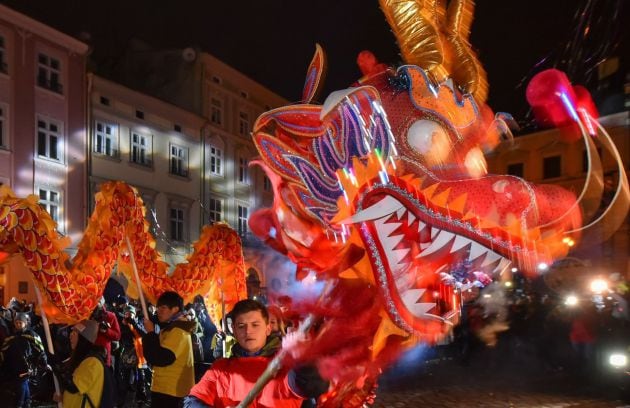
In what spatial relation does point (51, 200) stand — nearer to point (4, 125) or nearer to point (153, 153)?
point (4, 125)

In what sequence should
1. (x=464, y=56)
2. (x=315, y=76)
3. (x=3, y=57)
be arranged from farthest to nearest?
(x=3, y=57), (x=315, y=76), (x=464, y=56)

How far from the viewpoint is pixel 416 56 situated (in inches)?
228

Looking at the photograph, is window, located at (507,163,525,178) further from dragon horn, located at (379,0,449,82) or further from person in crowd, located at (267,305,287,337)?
A: person in crowd, located at (267,305,287,337)

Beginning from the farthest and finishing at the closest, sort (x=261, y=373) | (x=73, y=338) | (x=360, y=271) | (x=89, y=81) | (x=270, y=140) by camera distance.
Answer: (x=89, y=81), (x=270, y=140), (x=73, y=338), (x=360, y=271), (x=261, y=373)

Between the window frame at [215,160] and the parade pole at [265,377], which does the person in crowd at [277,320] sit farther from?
the window frame at [215,160]

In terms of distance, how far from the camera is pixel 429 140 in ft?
17.8

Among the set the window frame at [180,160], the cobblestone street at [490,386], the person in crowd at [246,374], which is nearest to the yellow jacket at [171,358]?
the person in crowd at [246,374]

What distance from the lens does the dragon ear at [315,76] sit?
6681 mm

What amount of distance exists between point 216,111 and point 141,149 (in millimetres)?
5725

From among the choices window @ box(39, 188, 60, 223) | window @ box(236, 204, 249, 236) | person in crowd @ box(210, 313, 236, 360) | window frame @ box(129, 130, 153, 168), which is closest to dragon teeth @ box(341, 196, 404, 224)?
person in crowd @ box(210, 313, 236, 360)

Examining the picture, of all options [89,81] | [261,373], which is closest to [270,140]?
[261,373]

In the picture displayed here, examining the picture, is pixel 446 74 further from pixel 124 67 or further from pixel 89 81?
pixel 124 67

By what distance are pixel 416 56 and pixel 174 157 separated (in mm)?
22400

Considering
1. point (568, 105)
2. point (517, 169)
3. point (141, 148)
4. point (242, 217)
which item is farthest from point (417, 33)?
point (517, 169)
